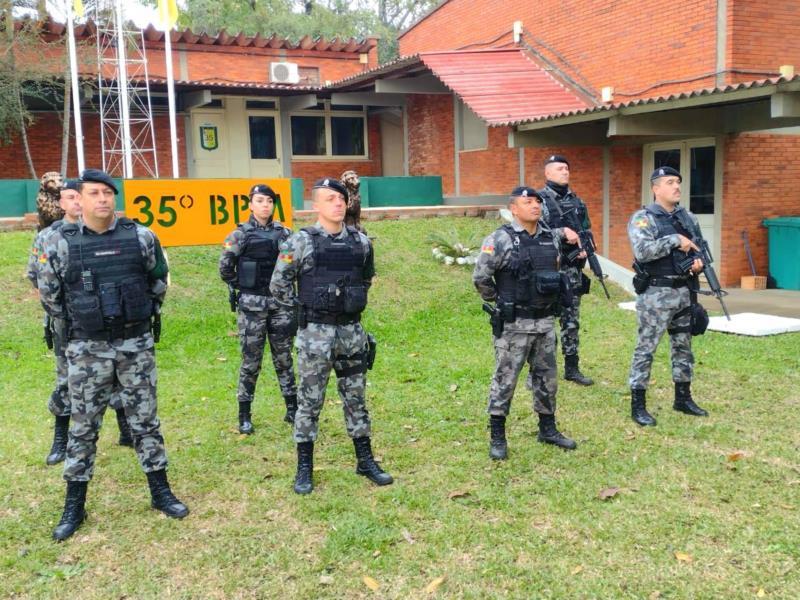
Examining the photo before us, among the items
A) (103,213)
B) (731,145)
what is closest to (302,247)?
(103,213)

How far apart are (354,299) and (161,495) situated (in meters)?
1.62

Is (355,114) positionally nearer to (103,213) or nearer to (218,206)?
(218,206)

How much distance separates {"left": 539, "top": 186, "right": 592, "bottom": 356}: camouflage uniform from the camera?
21.2 ft

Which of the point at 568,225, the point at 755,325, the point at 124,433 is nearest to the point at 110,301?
the point at 124,433

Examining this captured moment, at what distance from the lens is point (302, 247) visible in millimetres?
4523

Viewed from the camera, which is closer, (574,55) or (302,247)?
(302,247)

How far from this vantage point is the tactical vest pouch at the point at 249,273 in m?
5.55

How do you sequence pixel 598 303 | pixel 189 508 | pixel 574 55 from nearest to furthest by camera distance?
pixel 189 508
pixel 598 303
pixel 574 55

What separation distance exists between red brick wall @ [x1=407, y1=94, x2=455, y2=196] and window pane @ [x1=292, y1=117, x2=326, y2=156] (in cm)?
252

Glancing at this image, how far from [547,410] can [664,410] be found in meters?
1.33

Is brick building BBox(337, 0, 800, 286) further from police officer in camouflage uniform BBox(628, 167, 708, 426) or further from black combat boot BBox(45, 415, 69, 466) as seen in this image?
black combat boot BBox(45, 415, 69, 466)

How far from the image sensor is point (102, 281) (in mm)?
4016

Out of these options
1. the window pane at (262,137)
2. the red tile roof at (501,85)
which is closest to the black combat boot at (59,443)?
the red tile roof at (501,85)

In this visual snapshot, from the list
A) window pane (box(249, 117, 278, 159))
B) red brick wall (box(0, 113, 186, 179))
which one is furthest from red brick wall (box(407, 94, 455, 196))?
red brick wall (box(0, 113, 186, 179))
